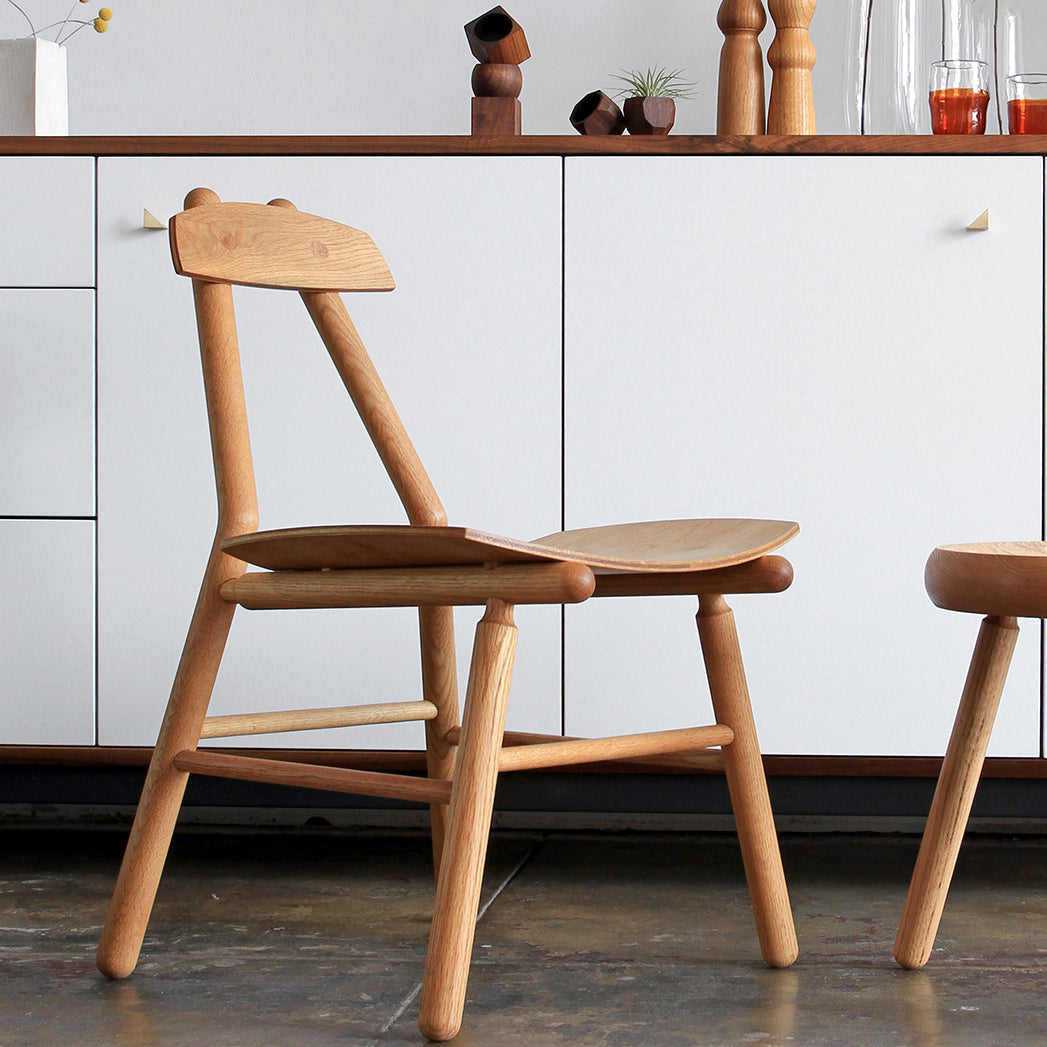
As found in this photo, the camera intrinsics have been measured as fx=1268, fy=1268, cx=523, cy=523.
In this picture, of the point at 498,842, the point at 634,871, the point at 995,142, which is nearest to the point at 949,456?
the point at 995,142

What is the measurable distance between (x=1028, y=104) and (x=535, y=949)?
3.88 feet

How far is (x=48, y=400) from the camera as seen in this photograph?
1.54m

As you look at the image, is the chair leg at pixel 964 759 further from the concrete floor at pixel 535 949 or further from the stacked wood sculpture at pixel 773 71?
the stacked wood sculpture at pixel 773 71

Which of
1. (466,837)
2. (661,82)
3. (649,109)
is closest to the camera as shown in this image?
(466,837)

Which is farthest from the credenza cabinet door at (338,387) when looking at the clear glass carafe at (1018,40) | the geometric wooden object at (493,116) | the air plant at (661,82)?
the clear glass carafe at (1018,40)

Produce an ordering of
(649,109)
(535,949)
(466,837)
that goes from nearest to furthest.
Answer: (466,837), (535,949), (649,109)

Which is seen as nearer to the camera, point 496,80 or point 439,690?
point 439,690

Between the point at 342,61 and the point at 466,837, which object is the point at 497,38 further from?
the point at 466,837

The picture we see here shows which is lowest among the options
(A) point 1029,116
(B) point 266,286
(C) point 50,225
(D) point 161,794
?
(D) point 161,794

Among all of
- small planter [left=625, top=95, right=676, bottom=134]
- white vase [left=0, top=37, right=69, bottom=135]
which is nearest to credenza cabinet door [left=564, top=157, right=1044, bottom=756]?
small planter [left=625, top=95, right=676, bottom=134]

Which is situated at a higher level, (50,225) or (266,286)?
(50,225)

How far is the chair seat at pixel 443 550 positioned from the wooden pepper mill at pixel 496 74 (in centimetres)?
73

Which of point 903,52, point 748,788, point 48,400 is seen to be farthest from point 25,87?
point 748,788

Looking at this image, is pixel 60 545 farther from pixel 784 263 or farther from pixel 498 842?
pixel 784 263
